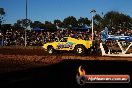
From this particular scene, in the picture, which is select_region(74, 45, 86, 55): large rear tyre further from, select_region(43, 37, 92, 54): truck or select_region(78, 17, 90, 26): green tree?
select_region(78, 17, 90, 26): green tree

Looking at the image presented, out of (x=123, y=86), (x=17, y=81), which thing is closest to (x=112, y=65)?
(x=123, y=86)

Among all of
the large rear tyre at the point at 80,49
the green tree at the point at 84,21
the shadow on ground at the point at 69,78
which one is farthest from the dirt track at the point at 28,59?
the green tree at the point at 84,21

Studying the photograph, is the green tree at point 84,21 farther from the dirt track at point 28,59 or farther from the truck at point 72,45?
the dirt track at point 28,59

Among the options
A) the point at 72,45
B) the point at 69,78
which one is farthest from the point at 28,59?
the point at 69,78

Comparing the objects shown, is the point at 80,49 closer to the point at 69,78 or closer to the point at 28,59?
the point at 28,59

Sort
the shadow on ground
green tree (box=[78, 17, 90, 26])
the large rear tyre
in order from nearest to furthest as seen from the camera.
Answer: the shadow on ground
the large rear tyre
green tree (box=[78, 17, 90, 26])

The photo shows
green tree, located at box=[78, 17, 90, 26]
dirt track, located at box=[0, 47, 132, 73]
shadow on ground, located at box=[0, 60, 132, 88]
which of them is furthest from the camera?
green tree, located at box=[78, 17, 90, 26]

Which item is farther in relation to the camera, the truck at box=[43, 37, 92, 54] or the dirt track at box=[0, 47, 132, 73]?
the truck at box=[43, 37, 92, 54]

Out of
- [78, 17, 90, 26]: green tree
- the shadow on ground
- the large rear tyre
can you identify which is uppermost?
[78, 17, 90, 26]: green tree

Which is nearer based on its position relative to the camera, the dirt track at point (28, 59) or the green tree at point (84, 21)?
the dirt track at point (28, 59)

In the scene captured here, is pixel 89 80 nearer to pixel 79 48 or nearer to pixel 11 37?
pixel 79 48

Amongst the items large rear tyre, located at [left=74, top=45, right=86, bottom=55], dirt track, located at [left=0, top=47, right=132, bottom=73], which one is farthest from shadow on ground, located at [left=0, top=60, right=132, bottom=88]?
large rear tyre, located at [left=74, top=45, right=86, bottom=55]

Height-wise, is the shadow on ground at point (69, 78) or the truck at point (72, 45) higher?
the truck at point (72, 45)

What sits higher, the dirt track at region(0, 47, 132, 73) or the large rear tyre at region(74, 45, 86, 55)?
the large rear tyre at region(74, 45, 86, 55)
